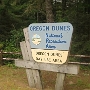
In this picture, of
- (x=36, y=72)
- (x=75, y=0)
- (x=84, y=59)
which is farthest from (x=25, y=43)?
(x=75, y=0)

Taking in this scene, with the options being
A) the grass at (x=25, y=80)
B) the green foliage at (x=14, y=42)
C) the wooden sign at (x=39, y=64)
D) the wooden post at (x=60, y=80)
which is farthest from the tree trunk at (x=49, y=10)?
the wooden post at (x=60, y=80)

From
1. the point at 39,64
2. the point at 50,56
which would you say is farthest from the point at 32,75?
the point at 50,56

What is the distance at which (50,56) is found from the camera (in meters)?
6.65

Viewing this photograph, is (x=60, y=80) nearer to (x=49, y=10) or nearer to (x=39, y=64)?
(x=39, y=64)

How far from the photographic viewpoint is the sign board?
634 cm

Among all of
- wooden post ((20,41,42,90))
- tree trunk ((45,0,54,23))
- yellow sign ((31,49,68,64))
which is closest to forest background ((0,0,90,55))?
tree trunk ((45,0,54,23))

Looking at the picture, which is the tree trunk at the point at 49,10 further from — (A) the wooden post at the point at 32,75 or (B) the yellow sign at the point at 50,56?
(B) the yellow sign at the point at 50,56

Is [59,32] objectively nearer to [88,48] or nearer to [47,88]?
[47,88]

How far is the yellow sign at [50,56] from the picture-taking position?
6.43m

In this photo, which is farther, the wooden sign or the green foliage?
the green foliage

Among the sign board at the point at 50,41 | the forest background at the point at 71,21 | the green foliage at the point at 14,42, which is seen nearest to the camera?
the sign board at the point at 50,41

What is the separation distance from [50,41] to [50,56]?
1.37 ft

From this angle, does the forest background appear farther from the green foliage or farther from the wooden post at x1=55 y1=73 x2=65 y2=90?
Answer: the wooden post at x1=55 y1=73 x2=65 y2=90

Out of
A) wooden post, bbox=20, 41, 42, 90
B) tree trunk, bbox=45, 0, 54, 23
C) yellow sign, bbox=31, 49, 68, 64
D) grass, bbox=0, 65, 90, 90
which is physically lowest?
grass, bbox=0, 65, 90, 90
